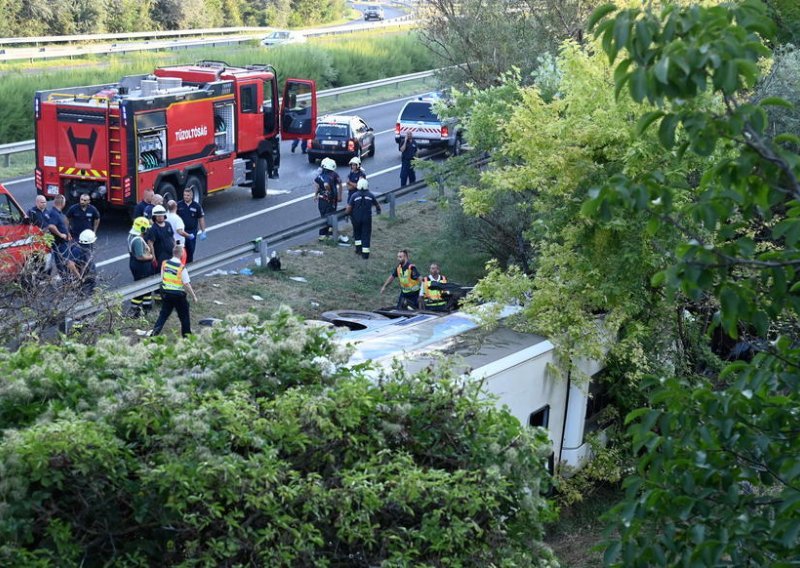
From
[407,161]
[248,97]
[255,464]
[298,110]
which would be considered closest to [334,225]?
[248,97]

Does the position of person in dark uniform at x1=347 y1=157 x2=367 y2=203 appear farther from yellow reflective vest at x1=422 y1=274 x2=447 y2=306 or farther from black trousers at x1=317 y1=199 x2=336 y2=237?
yellow reflective vest at x1=422 y1=274 x2=447 y2=306

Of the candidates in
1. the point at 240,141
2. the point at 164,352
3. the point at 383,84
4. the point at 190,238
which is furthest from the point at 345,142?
the point at 164,352

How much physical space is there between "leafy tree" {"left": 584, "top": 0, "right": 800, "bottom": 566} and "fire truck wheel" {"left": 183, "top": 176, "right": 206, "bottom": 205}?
59.6 ft

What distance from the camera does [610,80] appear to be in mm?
12969

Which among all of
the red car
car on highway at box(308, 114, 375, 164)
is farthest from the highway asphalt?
the red car

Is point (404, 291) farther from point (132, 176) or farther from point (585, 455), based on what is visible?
point (132, 176)

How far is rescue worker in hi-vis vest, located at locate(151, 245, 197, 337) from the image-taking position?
14656 mm

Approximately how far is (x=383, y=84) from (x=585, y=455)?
35794 mm

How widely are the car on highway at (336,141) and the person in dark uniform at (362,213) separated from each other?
985 centimetres

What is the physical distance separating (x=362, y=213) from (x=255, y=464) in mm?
15270

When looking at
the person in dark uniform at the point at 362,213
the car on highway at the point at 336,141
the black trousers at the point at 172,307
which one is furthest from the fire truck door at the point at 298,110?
the black trousers at the point at 172,307

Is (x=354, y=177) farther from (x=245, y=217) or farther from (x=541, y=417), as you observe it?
(x=541, y=417)

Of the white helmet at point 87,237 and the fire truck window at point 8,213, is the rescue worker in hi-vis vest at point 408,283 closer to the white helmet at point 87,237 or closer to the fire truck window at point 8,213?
the white helmet at point 87,237

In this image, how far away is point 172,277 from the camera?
1464cm
